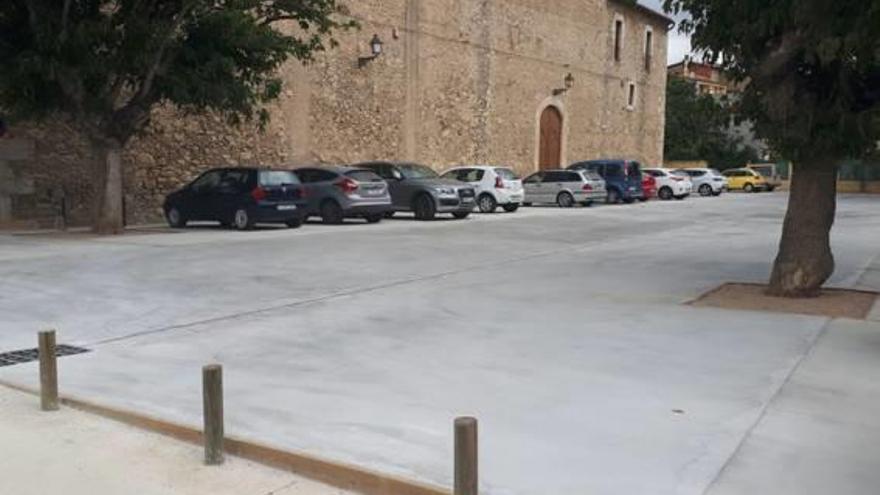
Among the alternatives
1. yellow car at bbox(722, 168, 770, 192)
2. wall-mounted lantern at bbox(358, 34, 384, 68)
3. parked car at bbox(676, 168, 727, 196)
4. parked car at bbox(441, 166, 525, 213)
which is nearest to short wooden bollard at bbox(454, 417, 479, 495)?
parked car at bbox(441, 166, 525, 213)

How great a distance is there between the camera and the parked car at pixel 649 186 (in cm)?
3673

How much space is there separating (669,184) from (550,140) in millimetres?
5697

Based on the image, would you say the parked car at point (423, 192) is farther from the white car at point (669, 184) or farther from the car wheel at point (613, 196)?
the white car at point (669, 184)

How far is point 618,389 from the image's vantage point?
604 centimetres

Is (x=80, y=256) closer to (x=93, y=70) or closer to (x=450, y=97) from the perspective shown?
(x=93, y=70)

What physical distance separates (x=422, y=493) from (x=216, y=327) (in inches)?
183

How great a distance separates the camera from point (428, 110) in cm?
3180

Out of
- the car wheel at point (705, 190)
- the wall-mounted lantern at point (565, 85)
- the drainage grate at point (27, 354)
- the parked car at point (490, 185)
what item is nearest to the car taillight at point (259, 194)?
the parked car at point (490, 185)

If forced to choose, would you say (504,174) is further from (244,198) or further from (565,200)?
(244,198)

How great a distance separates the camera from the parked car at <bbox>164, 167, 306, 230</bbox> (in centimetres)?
1891

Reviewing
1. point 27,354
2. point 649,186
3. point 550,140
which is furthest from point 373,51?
point 27,354

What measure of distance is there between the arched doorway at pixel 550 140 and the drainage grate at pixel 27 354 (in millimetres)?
33072

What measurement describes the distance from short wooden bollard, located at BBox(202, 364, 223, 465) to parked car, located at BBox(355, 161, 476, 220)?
58.2ft

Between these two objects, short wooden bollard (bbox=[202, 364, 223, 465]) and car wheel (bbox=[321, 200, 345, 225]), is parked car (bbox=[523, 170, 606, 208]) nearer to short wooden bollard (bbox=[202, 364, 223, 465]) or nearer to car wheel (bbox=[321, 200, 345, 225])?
car wheel (bbox=[321, 200, 345, 225])
